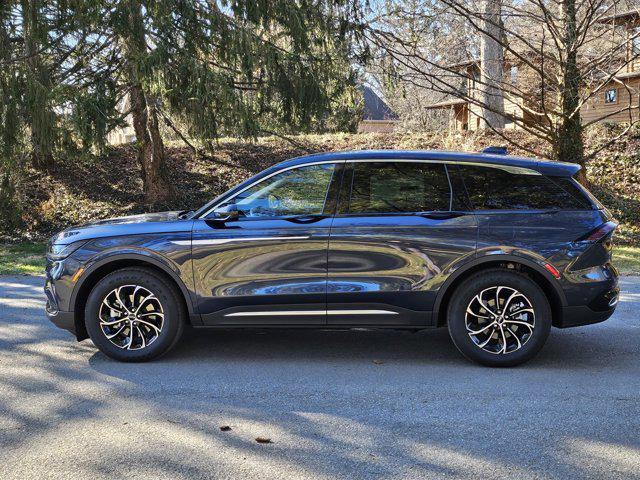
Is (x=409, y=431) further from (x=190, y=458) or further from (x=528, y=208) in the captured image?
(x=528, y=208)

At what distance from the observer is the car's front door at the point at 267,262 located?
211 inches

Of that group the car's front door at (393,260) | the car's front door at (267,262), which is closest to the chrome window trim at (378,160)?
the car's front door at (267,262)

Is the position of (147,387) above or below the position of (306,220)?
below

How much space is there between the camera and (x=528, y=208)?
5371mm

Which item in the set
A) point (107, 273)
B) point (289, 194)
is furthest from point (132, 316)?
point (289, 194)

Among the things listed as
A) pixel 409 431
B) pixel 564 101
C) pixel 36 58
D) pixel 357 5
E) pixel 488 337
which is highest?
pixel 357 5

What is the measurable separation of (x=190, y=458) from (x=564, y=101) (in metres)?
11.2

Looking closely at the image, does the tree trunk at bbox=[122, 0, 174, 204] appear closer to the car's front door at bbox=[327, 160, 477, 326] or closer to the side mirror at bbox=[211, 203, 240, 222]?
the side mirror at bbox=[211, 203, 240, 222]

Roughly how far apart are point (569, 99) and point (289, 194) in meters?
8.92

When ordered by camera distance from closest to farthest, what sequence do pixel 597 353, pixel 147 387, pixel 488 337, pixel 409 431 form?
pixel 409 431 → pixel 147 387 → pixel 488 337 → pixel 597 353

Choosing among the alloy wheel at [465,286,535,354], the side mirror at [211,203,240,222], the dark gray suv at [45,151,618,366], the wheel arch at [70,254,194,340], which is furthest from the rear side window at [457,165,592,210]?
the wheel arch at [70,254,194,340]

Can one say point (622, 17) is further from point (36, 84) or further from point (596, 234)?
point (36, 84)

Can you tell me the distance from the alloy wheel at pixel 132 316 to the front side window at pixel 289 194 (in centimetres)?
110

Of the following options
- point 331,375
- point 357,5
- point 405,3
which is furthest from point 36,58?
point 331,375
